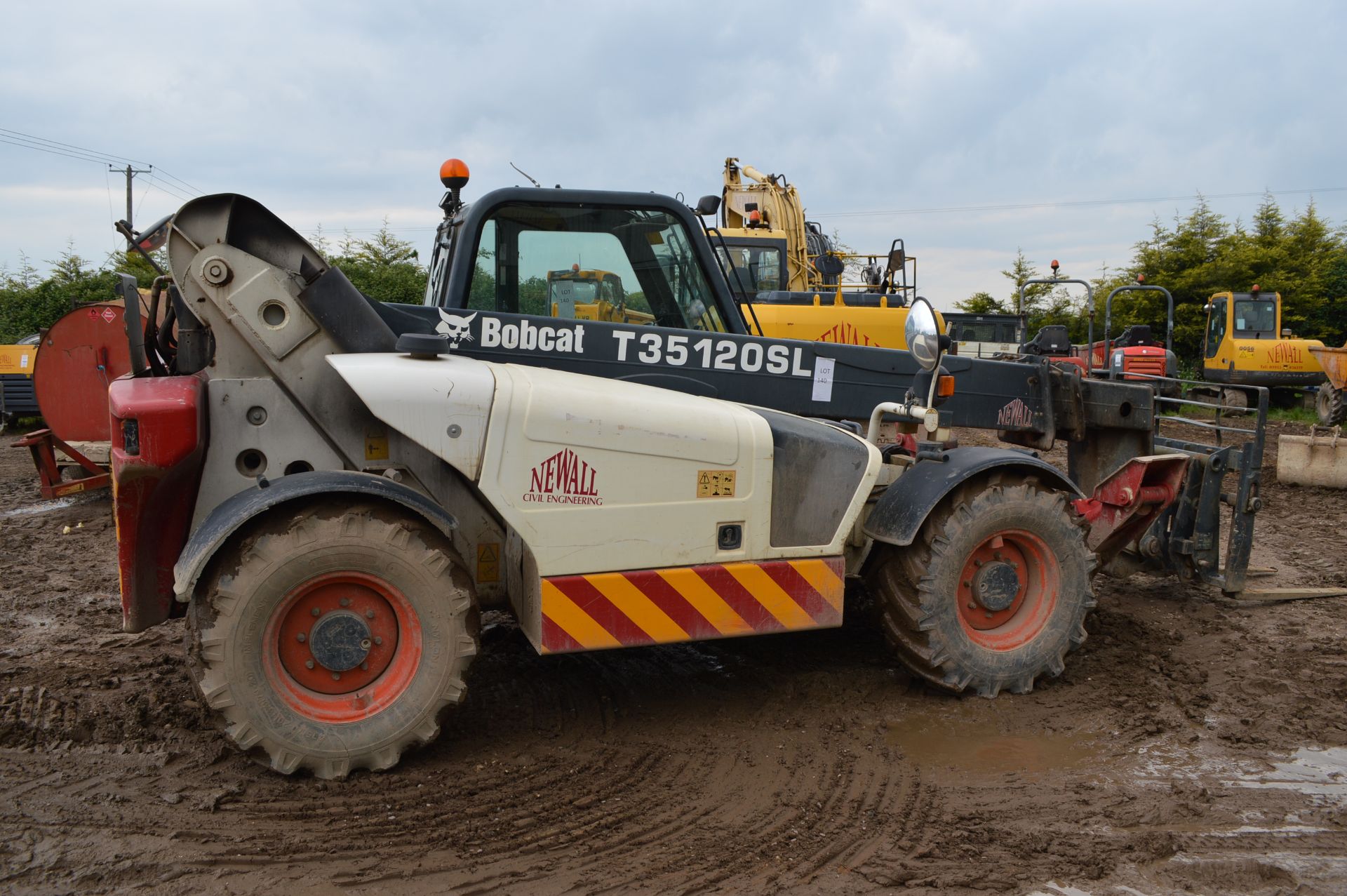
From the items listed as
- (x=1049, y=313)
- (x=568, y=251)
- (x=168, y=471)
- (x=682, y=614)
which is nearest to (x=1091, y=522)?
(x=682, y=614)

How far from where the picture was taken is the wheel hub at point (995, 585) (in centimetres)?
475

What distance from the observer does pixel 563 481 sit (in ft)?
13.0

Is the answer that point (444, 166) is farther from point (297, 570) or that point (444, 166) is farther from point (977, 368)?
point (977, 368)

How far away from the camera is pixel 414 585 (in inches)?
152

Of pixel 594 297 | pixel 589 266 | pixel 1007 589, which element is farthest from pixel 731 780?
pixel 589 266

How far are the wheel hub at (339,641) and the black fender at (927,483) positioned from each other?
7.33 feet

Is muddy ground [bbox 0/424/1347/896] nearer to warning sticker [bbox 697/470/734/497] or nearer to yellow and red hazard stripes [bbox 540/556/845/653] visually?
yellow and red hazard stripes [bbox 540/556/845/653]

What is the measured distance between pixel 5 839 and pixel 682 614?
96.0 inches

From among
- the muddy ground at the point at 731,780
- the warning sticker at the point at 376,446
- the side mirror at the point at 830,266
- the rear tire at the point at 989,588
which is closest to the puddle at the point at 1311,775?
the muddy ground at the point at 731,780

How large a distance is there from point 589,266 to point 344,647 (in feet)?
7.12

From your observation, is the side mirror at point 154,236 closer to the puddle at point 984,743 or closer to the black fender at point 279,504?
the black fender at point 279,504

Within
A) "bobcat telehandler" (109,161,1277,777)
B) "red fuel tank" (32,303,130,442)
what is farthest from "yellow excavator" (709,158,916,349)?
"red fuel tank" (32,303,130,442)

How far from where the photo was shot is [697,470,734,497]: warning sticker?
165 inches

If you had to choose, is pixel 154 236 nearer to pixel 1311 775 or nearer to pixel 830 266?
pixel 1311 775
